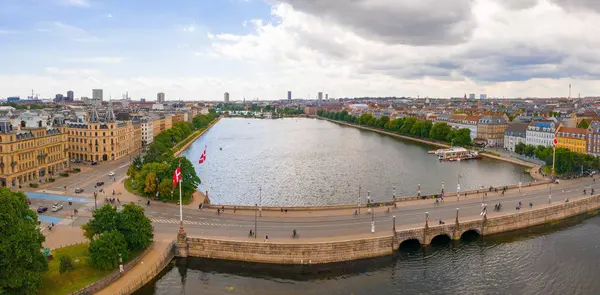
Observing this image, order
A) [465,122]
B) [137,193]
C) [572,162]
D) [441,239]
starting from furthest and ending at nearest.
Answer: [465,122], [572,162], [137,193], [441,239]

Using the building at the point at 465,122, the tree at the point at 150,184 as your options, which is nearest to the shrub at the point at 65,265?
the tree at the point at 150,184

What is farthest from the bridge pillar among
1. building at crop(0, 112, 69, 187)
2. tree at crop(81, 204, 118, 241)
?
building at crop(0, 112, 69, 187)

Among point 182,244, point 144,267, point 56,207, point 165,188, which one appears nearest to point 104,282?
point 144,267

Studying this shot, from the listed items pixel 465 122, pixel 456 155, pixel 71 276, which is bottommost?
pixel 71 276

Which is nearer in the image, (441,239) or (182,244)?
(182,244)

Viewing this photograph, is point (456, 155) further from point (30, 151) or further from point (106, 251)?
point (106, 251)

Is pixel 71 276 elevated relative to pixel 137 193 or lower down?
lower down
